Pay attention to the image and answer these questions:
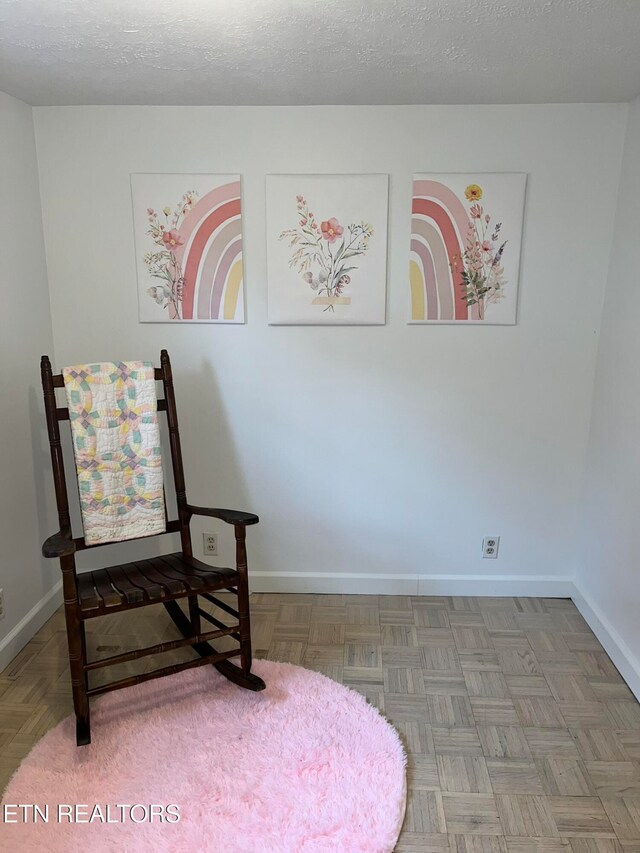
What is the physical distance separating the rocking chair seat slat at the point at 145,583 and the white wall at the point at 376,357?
616 millimetres

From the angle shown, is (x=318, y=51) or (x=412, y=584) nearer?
(x=318, y=51)

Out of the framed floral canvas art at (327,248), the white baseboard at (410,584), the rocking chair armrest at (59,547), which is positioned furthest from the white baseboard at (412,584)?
the framed floral canvas art at (327,248)

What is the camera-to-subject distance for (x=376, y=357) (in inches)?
105

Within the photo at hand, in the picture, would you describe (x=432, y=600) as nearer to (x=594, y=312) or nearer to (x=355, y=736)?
(x=355, y=736)

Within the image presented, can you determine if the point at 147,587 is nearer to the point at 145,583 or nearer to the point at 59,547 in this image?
the point at 145,583

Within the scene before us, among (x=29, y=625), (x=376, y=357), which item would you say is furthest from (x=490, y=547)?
(x=29, y=625)

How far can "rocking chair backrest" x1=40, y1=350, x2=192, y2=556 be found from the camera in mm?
2164

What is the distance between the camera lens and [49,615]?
2684 mm

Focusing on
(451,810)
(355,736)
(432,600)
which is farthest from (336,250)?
(451,810)

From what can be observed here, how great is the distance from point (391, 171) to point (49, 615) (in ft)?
8.29

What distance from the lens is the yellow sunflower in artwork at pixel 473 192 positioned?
2471 mm

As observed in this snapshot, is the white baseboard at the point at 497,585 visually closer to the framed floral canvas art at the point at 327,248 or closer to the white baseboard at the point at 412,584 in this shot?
the white baseboard at the point at 412,584

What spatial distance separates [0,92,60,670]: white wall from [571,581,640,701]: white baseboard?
2.45 meters

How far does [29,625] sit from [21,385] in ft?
3.40
